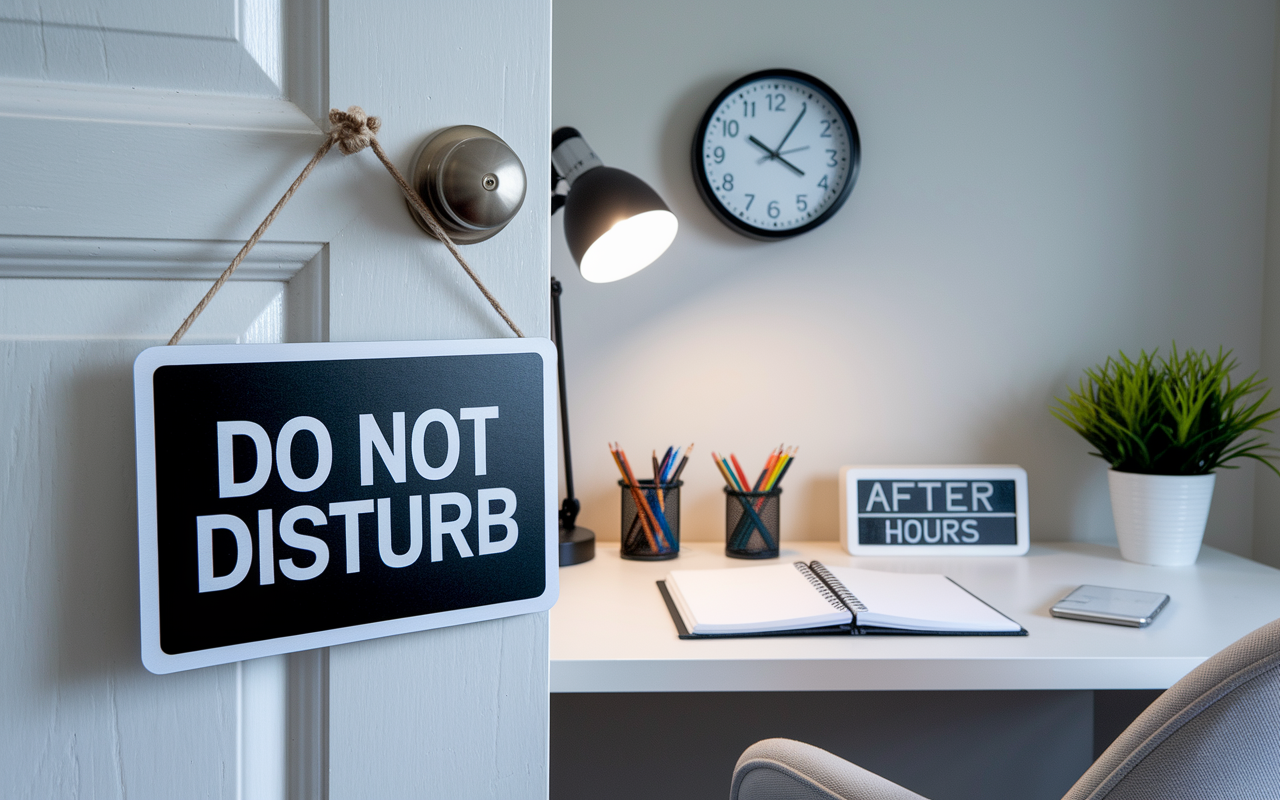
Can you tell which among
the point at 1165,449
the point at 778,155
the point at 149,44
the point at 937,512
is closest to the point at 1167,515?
the point at 1165,449

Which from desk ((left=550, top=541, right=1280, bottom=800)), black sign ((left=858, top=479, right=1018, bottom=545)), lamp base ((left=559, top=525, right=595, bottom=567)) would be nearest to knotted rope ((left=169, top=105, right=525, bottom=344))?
desk ((left=550, top=541, right=1280, bottom=800))

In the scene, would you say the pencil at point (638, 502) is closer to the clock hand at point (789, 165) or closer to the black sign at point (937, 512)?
the black sign at point (937, 512)

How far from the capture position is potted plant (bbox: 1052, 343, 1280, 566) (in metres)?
1.11

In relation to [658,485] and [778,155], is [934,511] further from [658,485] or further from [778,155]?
[778,155]

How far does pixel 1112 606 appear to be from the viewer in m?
0.90

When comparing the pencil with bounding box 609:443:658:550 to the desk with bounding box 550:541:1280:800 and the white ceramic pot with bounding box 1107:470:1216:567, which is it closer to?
the desk with bounding box 550:541:1280:800

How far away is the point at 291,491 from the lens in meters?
0.41

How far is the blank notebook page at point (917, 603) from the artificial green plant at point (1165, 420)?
397 millimetres

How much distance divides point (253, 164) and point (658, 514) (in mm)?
841

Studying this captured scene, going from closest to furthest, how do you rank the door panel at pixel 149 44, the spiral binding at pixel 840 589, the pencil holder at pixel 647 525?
the door panel at pixel 149 44 → the spiral binding at pixel 840 589 → the pencil holder at pixel 647 525

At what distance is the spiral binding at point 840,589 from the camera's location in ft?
2.85

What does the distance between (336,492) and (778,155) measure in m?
1.02

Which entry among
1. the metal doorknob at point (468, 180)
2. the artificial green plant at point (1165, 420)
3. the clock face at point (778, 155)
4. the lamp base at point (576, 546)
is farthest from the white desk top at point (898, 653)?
the clock face at point (778, 155)

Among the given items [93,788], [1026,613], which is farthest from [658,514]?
[93,788]
